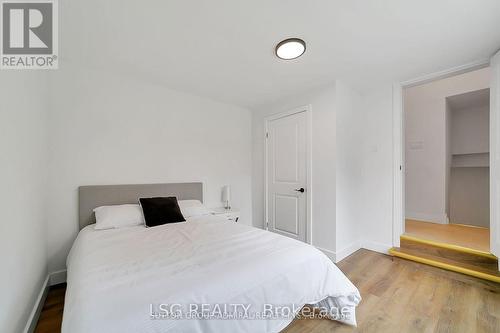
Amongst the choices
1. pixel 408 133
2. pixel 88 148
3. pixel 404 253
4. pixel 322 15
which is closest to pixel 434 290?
pixel 404 253

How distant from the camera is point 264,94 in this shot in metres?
3.21

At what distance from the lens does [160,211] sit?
2.30 m

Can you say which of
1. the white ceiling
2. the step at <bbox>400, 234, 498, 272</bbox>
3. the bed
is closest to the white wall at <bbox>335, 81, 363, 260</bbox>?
the white ceiling

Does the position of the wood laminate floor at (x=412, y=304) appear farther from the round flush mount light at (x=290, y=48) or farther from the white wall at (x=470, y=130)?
the white wall at (x=470, y=130)

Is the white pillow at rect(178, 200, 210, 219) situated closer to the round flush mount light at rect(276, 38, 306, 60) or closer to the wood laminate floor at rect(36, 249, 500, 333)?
the wood laminate floor at rect(36, 249, 500, 333)

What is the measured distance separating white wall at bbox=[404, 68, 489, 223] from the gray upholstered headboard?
4531mm

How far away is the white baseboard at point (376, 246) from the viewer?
2.86 metres

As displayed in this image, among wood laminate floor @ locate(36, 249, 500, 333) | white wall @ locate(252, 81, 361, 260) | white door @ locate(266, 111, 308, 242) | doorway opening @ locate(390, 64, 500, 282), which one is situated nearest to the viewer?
wood laminate floor @ locate(36, 249, 500, 333)

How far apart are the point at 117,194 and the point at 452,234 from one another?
16.2ft

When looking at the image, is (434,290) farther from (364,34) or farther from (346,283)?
(364,34)

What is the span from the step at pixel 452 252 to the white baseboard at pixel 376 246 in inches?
8.4

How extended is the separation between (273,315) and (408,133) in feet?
15.6

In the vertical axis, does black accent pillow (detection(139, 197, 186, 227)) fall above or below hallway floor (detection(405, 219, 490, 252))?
above

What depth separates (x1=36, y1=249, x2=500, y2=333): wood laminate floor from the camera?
5.01 ft
